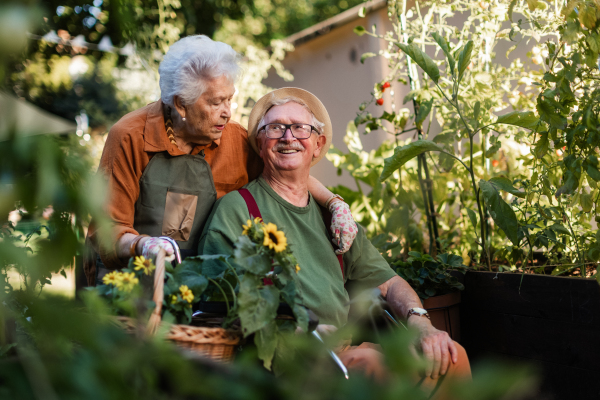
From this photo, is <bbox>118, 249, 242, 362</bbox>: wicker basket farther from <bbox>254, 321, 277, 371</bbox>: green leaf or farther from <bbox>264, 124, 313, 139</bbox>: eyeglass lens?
<bbox>264, 124, 313, 139</bbox>: eyeglass lens

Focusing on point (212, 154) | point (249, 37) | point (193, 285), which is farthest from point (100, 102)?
point (193, 285)

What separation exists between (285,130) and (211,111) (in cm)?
31

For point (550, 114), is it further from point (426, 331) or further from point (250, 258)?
point (250, 258)

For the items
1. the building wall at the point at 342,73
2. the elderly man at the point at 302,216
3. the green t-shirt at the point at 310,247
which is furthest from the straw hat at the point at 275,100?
the building wall at the point at 342,73

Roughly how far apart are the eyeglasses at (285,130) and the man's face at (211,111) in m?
0.18

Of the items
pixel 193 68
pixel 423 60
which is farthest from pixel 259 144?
pixel 423 60

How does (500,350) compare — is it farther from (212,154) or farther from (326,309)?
(212,154)

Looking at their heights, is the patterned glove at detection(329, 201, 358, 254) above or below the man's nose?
below

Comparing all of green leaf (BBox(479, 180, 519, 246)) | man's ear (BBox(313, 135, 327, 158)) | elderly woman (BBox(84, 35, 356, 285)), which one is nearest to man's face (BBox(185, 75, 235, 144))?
elderly woman (BBox(84, 35, 356, 285))

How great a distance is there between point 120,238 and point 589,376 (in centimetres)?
169

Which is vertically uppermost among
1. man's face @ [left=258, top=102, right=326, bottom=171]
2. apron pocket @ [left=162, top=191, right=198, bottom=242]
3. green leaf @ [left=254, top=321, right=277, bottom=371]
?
man's face @ [left=258, top=102, right=326, bottom=171]

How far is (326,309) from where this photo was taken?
5.94ft

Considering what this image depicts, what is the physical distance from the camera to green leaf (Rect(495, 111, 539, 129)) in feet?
6.90

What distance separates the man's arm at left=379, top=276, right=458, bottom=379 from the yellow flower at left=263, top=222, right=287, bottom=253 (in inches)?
17.4
